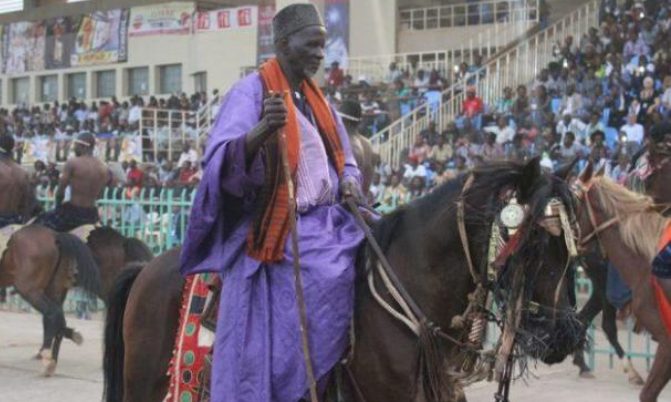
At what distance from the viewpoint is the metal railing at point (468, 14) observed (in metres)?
23.3

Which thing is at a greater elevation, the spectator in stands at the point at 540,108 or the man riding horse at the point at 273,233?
the spectator in stands at the point at 540,108

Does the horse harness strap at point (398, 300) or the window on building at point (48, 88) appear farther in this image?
the window on building at point (48, 88)

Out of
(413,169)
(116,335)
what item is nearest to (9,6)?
(413,169)

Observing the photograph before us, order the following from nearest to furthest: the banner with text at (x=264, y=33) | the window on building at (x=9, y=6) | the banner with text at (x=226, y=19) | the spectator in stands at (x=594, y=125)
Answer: the spectator in stands at (x=594, y=125) → the banner with text at (x=264, y=33) → the banner with text at (x=226, y=19) → the window on building at (x=9, y=6)

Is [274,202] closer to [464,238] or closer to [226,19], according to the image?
[464,238]

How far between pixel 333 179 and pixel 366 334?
0.66 meters

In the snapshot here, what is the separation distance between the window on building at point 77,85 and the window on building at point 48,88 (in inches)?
24.2

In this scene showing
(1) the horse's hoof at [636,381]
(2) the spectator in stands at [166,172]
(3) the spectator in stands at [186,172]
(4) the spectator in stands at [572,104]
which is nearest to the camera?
(1) the horse's hoof at [636,381]

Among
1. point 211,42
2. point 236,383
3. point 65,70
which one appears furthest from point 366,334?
point 65,70

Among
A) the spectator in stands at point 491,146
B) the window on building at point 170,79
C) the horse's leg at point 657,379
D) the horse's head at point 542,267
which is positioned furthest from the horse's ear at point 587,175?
the window on building at point 170,79

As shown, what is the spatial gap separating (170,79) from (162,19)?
185cm

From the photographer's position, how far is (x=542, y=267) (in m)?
3.30

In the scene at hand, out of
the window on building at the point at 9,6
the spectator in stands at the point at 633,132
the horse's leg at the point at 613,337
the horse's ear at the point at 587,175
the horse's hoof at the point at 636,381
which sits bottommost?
the horse's hoof at the point at 636,381

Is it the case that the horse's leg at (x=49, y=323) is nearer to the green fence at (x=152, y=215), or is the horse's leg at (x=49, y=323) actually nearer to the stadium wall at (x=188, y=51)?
the green fence at (x=152, y=215)
